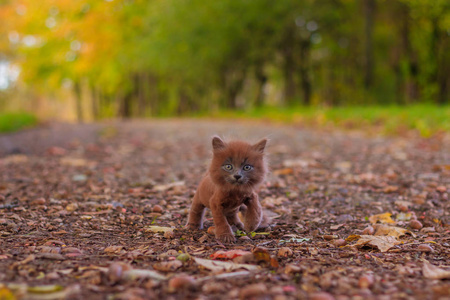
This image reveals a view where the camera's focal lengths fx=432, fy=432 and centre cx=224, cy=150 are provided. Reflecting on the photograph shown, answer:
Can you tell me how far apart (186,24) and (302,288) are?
27573 millimetres

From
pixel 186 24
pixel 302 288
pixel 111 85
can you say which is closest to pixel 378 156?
pixel 302 288

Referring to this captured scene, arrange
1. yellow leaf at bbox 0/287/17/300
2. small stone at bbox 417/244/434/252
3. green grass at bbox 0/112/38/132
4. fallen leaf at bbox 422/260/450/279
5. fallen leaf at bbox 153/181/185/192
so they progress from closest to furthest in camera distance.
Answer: yellow leaf at bbox 0/287/17/300 → fallen leaf at bbox 422/260/450/279 → small stone at bbox 417/244/434/252 → fallen leaf at bbox 153/181/185/192 → green grass at bbox 0/112/38/132

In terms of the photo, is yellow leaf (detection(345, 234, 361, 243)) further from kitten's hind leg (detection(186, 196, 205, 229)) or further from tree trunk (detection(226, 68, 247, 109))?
tree trunk (detection(226, 68, 247, 109))

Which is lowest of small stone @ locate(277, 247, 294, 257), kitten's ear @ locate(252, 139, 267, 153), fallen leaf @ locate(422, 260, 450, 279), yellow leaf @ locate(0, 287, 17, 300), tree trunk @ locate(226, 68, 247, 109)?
small stone @ locate(277, 247, 294, 257)

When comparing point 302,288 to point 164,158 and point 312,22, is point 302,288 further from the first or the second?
point 312,22

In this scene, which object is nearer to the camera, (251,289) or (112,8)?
(251,289)

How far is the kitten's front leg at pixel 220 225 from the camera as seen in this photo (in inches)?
141

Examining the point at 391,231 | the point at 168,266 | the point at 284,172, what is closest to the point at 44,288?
the point at 168,266

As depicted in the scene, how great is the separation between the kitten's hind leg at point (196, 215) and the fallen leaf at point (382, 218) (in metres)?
1.70

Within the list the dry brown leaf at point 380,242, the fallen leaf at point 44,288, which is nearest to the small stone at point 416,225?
the dry brown leaf at point 380,242

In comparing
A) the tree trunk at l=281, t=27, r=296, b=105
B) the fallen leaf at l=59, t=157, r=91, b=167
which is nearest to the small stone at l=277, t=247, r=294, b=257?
the fallen leaf at l=59, t=157, r=91, b=167

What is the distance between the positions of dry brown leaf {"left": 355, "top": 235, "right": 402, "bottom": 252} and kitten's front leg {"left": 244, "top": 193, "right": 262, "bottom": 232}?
0.89 metres

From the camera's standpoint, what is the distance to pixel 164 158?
28.3 ft

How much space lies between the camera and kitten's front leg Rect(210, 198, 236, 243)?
11.8 feet
